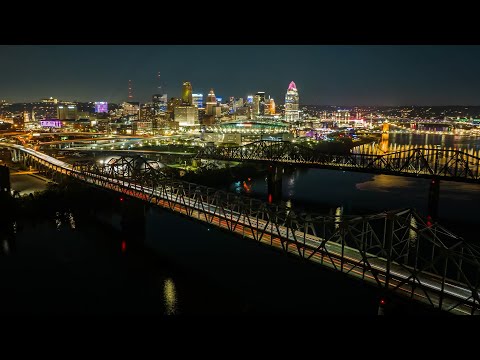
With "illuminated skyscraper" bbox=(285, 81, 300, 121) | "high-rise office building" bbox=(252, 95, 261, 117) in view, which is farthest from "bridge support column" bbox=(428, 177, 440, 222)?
"high-rise office building" bbox=(252, 95, 261, 117)

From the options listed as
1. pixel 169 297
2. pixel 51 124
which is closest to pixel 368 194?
pixel 169 297

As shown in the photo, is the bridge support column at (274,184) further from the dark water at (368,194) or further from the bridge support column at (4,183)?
the bridge support column at (4,183)

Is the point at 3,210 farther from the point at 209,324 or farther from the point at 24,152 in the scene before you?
the point at 209,324

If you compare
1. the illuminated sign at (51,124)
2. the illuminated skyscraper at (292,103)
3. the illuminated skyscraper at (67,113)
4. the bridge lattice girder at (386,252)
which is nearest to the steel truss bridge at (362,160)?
the bridge lattice girder at (386,252)

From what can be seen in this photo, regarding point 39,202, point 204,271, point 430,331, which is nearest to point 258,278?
point 204,271

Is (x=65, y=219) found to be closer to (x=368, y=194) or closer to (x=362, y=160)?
(x=368, y=194)
